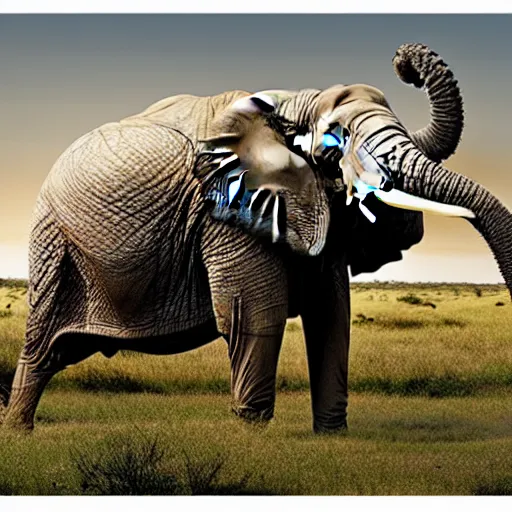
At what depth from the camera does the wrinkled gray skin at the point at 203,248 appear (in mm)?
10742

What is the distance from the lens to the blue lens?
35.4ft

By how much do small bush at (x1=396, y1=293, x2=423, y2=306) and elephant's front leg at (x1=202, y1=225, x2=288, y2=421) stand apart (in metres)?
12.2

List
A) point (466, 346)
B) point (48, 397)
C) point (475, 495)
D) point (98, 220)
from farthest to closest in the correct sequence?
point (466, 346)
point (48, 397)
point (98, 220)
point (475, 495)

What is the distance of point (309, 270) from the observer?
439 inches

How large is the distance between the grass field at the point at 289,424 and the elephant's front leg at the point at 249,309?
25 centimetres

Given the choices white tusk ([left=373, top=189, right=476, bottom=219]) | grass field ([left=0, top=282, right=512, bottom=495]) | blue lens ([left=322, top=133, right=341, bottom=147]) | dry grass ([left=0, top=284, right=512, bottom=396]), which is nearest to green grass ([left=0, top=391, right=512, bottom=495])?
grass field ([left=0, top=282, right=512, bottom=495])

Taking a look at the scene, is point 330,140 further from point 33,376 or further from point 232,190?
point 33,376

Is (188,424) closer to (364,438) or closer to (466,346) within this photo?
(364,438)

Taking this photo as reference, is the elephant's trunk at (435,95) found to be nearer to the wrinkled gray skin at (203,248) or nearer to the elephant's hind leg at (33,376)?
the wrinkled gray skin at (203,248)

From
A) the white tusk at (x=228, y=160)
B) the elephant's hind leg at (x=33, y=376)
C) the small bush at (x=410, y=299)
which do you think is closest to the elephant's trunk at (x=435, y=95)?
the white tusk at (x=228, y=160)

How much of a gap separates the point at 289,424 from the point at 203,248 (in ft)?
5.38

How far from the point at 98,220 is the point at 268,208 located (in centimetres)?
115

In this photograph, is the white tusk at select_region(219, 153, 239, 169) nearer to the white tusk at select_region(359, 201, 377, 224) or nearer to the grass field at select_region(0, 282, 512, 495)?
the white tusk at select_region(359, 201, 377, 224)

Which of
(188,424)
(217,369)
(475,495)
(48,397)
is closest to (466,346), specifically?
(217,369)
